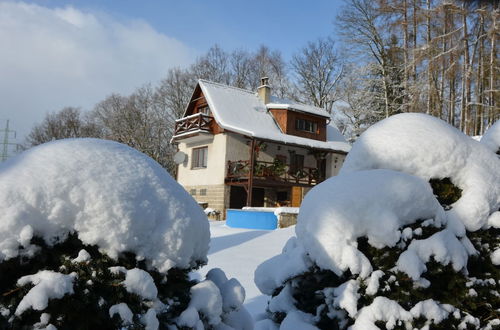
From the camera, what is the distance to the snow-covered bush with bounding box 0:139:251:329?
1791mm

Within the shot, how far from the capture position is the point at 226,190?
70.3 ft

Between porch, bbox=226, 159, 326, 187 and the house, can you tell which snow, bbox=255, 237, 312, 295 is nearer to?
the house

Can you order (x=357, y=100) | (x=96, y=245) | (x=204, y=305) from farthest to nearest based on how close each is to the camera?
1. (x=357, y=100)
2. (x=204, y=305)
3. (x=96, y=245)

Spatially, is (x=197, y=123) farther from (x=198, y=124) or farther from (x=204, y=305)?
(x=204, y=305)

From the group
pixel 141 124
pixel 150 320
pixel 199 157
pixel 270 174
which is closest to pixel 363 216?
pixel 150 320

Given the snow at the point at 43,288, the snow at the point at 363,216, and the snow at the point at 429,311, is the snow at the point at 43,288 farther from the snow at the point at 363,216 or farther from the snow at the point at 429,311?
the snow at the point at 429,311

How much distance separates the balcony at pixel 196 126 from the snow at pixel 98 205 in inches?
781

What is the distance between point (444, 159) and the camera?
3.43 m

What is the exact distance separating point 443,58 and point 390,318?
57.7 feet

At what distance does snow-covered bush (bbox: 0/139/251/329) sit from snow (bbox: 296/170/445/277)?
941 millimetres

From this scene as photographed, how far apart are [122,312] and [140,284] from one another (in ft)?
0.48

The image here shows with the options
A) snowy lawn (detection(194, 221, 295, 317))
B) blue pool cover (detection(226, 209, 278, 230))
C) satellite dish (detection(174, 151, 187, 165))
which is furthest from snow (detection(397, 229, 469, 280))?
satellite dish (detection(174, 151, 187, 165))

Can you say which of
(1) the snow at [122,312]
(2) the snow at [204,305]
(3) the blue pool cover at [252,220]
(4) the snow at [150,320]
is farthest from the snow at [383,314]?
(3) the blue pool cover at [252,220]

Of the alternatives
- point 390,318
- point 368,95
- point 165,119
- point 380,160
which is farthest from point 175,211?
point 165,119
